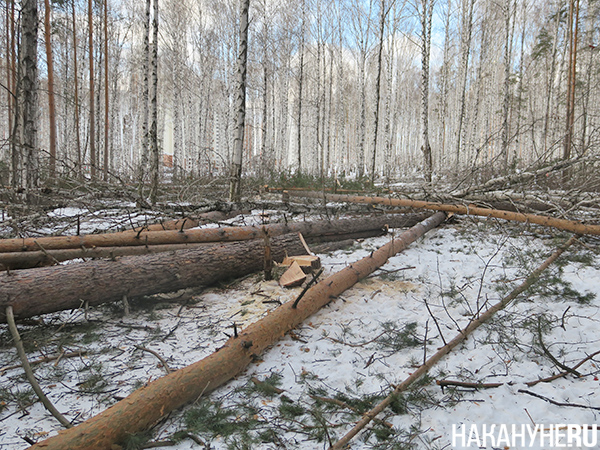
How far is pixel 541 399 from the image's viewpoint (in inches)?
84.2

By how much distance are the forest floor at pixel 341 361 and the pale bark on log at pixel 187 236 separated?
2.37 feet

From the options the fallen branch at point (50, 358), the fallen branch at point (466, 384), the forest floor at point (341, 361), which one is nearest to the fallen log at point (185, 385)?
the forest floor at point (341, 361)

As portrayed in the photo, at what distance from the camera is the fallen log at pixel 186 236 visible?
3.71 metres

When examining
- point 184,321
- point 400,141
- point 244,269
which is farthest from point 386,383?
point 400,141

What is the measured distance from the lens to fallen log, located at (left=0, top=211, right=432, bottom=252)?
3705 millimetres

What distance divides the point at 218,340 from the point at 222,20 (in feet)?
70.5

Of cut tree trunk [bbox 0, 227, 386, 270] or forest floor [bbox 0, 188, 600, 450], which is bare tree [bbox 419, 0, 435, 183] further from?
cut tree trunk [bbox 0, 227, 386, 270]

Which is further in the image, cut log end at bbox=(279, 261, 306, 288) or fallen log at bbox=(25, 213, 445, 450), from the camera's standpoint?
cut log end at bbox=(279, 261, 306, 288)

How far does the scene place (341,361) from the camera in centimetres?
278

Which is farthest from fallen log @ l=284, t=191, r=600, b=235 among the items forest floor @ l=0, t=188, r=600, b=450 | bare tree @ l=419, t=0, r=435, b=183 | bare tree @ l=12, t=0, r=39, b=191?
bare tree @ l=12, t=0, r=39, b=191

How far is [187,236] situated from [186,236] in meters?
0.01

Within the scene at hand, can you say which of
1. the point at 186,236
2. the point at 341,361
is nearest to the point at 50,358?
the point at 186,236

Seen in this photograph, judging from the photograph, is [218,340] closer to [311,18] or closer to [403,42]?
[311,18]

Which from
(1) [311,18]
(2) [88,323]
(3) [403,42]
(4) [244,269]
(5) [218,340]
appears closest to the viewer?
(5) [218,340]
